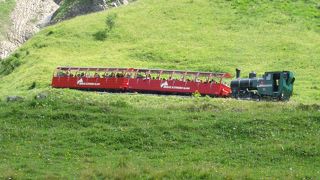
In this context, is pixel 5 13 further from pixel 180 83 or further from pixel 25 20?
pixel 180 83

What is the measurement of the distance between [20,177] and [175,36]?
71237 millimetres

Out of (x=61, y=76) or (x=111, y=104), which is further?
(x=61, y=76)

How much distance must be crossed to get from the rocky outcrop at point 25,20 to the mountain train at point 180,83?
8948 cm

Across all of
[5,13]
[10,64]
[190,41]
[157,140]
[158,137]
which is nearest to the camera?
[157,140]

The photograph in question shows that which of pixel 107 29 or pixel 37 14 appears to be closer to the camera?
pixel 107 29

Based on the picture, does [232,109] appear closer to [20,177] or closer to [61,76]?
[20,177]

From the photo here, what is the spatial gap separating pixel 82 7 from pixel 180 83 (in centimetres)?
9124

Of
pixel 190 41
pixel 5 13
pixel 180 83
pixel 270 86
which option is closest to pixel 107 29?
pixel 190 41

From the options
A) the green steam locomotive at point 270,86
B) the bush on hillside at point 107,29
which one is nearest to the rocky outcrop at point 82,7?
the bush on hillside at point 107,29

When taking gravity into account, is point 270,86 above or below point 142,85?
above

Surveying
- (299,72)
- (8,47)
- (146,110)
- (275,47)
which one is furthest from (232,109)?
(8,47)

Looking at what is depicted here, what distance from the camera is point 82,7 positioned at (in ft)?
492

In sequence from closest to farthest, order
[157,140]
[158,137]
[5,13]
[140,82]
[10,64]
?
[157,140] → [158,137] → [140,82] → [10,64] → [5,13]

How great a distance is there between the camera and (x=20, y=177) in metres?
27.7
